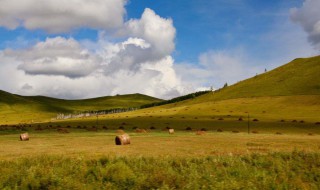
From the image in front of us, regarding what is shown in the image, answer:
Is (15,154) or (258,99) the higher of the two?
(258,99)

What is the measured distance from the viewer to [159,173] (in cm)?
2680

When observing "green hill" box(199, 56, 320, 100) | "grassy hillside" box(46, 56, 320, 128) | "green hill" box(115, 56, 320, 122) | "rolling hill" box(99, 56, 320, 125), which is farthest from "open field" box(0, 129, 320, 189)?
"green hill" box(199, 56, 320, 100)

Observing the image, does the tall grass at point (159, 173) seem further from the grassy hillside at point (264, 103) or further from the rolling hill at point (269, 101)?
the rolling hill at point (269, 101)

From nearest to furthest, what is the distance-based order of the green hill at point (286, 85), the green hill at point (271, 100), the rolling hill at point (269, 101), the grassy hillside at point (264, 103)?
the grassy hillside at point (264, 103) → the rolling hill at point (269, 101) → the green hill at point (271, 100) → the green hill at point (286, 85)

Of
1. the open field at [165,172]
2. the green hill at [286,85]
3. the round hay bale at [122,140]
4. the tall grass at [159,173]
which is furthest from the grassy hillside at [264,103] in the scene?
the tall grass at [159,173]

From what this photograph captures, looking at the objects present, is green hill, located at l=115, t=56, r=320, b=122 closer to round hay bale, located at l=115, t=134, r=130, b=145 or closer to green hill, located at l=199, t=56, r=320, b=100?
green hill, located at l=199, t=56, r=320, b=100

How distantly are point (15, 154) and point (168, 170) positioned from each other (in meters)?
14.4

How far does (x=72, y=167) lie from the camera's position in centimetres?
2783

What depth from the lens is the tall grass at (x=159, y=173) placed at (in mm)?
25812

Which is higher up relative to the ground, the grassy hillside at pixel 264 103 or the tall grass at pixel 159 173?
the grassy hillside at pixel 264 103

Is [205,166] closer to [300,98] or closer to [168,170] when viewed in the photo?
[168,170]

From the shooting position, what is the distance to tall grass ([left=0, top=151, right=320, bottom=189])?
25812 millimetres

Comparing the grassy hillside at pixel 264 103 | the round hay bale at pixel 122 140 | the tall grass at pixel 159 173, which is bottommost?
the tall grass at pixel 159 173

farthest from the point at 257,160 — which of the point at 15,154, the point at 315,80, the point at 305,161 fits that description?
the point at 315,80
